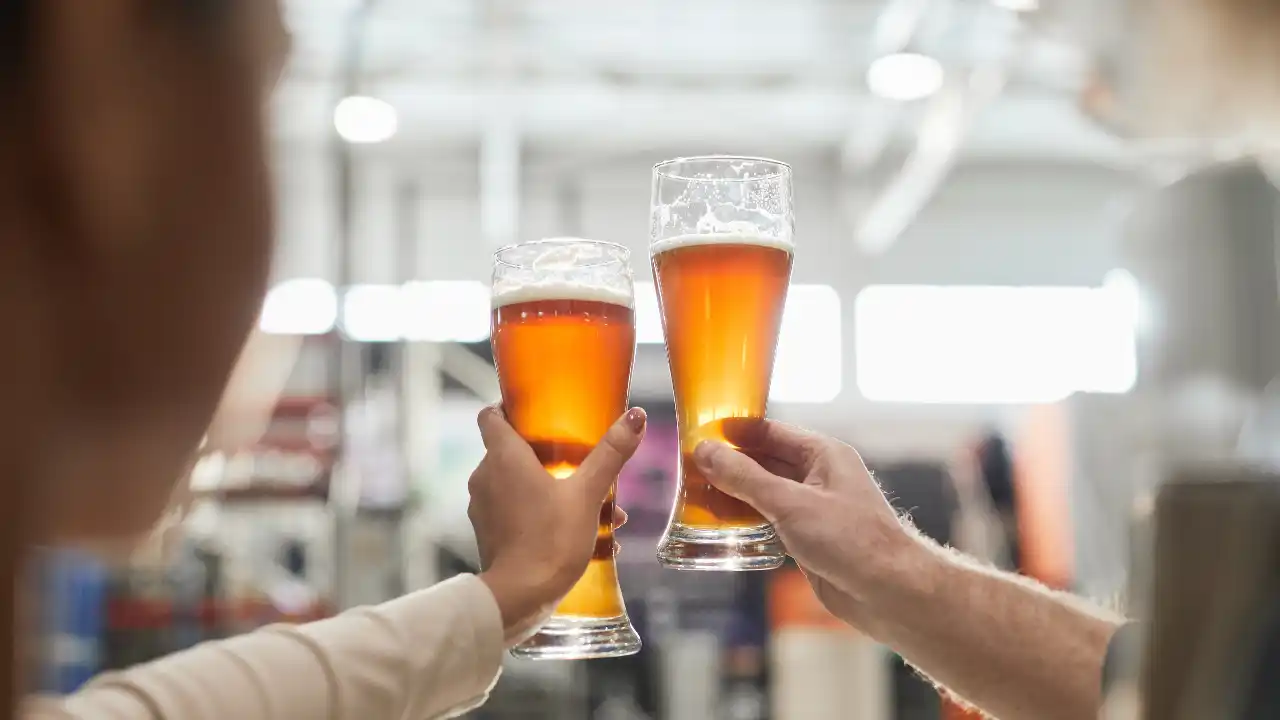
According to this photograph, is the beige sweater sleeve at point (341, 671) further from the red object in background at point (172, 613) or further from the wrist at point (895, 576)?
the red object in background at point (172, 613)

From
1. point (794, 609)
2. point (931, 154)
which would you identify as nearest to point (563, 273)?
point (794, 609)

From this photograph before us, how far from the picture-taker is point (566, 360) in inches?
44.8

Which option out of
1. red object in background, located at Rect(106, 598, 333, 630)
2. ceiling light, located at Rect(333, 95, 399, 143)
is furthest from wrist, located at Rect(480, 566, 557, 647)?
ceiling light, located at Rect(333, 95, 399, 143)

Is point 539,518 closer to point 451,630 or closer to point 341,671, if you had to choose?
point 451,630

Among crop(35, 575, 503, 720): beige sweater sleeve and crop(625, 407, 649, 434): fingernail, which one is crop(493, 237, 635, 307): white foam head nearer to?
crop(625, 407, 649, 434): fingernail

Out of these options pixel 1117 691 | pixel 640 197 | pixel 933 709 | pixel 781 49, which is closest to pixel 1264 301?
pixel 1117 691

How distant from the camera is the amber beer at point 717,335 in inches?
46.0

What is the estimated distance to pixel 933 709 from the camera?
5.77 metres

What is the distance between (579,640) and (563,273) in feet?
1.14

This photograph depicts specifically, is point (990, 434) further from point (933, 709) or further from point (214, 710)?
point (214, 710)

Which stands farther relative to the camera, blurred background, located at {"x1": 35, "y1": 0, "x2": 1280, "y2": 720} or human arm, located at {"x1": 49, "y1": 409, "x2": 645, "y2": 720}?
blurred background, located at {"x1": 35, "y1": 0, "x2": 1280, "y2": 720}

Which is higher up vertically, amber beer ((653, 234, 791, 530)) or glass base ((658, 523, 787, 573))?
amber beer ((653, 234, 791, 530))

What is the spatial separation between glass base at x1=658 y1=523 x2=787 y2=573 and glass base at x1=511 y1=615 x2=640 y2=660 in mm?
80

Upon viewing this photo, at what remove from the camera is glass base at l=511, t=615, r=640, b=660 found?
113 cm
